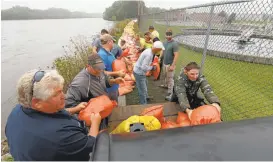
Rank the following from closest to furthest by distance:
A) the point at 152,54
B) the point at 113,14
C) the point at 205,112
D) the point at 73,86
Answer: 1. the point at 205,112
2. the point at 73,86
3. the point at 152,54
4. the point at 113,14

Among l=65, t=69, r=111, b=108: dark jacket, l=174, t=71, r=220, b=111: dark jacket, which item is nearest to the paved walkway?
l=174, t=71, r=220, b=111: dark jacket

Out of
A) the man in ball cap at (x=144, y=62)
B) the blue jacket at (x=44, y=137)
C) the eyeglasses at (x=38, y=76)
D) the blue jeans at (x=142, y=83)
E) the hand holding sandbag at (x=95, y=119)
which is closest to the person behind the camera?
the blue jacket at (x=44, y=137)

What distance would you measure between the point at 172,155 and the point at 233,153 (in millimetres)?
264

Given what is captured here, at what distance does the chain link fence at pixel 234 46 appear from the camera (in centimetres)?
297

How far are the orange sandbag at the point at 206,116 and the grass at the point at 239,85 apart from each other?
2.69 metres

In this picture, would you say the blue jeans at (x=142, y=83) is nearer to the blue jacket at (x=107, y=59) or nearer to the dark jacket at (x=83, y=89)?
the blue jacket at (x=107, y=59)

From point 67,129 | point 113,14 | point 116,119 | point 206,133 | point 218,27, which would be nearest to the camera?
point 206,133

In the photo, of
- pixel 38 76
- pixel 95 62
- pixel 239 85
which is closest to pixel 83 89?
pixel 95 62

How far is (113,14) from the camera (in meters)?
43.4

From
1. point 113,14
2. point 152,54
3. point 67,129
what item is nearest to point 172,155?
point 67,129

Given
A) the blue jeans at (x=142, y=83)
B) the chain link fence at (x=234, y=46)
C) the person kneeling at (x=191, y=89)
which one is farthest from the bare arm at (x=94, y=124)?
the blue jeans at (x=142, y=83)

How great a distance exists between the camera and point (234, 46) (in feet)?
12.9

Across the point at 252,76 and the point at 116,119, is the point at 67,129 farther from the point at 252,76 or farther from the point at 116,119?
the point at 252,76

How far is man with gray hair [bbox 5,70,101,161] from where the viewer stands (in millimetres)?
1347
